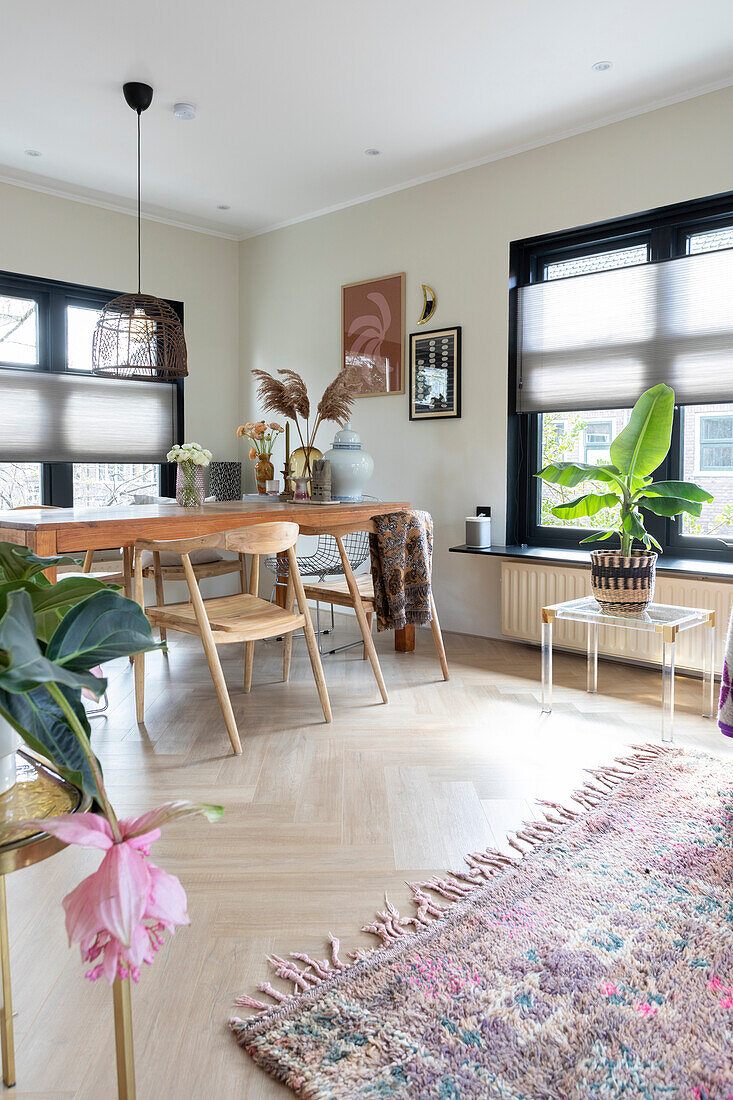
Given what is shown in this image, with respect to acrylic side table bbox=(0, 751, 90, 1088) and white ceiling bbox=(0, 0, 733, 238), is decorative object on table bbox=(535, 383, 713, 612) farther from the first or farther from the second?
acrylic side table bbox=(0, 751, 90, 1088)

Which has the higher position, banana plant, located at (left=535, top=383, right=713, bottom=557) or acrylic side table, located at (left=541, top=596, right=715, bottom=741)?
banana plant, located at (left=535, top=383, right=713, bottom=557)

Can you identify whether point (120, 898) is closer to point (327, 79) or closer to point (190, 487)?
point (190, 487)

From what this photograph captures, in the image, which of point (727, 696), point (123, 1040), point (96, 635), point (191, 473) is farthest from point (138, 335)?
point (123, 1040)

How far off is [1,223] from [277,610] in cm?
329

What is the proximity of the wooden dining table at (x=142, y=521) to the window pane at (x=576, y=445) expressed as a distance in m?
1.02

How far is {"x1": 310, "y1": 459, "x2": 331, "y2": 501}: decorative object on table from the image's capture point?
388 cm

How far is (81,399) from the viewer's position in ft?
16.6

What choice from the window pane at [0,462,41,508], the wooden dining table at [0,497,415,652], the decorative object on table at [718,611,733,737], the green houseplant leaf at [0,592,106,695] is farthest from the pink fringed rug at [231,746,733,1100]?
the window pane at [0,462,41,508]

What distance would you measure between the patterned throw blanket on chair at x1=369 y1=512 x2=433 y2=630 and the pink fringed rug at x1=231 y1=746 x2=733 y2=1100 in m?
1.52

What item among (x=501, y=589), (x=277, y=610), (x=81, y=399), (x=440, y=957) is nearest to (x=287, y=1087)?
(x=440, y=957)

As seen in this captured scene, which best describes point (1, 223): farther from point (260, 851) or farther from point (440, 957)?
point (440, 957)

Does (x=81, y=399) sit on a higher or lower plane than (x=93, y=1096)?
higher

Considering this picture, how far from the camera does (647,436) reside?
3012mm

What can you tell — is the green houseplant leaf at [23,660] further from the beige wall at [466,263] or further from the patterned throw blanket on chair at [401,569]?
the beige wall at [466,263]
